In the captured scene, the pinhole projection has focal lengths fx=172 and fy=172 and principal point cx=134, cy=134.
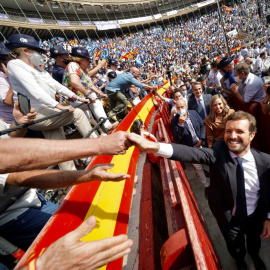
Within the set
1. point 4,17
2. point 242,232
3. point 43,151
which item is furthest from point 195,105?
point 4,17

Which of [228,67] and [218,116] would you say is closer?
[218,116]

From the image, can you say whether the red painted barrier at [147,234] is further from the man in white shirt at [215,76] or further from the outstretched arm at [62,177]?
the man in white shirt at [215,76]

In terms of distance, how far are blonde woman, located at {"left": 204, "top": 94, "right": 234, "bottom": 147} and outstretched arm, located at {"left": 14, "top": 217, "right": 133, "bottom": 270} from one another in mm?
2945

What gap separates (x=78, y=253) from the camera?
0.77 metres

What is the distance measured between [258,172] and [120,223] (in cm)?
158

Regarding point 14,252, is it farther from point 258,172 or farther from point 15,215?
point 258,172

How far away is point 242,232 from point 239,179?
0.72m

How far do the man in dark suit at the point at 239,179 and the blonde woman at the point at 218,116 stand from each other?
121cm

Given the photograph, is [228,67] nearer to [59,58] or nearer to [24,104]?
[59,58]

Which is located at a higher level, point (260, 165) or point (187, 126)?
point (260, 165)

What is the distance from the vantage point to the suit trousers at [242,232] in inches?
79.9

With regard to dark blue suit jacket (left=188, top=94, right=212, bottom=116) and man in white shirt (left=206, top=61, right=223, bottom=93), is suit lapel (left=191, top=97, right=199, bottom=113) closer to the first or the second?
dark blue suit jacket (left=188, top=94, right=212, bottom=116)

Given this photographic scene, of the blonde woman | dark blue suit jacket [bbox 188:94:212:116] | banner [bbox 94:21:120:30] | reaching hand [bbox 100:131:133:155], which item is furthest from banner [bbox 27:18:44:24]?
reaching hand [bbox 100:131:133:155]

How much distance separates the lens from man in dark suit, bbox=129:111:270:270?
1894 millimetres
